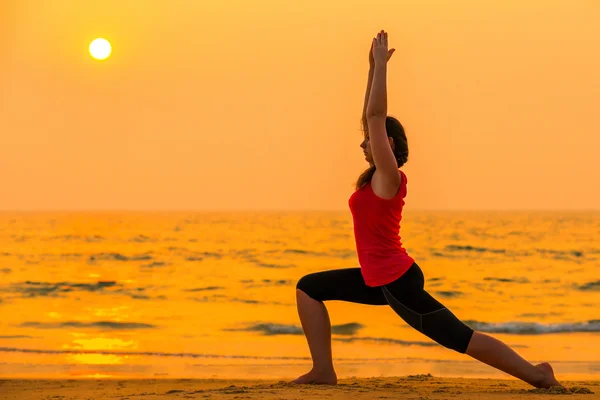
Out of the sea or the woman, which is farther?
the sea

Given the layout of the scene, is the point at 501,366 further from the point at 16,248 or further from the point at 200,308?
the point at 16,248

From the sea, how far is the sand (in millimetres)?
985

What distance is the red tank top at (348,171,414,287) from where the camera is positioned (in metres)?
4.93

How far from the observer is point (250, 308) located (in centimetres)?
1641

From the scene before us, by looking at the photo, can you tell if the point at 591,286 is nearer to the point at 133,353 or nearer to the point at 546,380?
the point at 133,353

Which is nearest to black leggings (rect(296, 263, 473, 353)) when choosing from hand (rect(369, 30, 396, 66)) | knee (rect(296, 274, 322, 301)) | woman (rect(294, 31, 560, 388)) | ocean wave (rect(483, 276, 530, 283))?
woman (rect(294, 31, 560, 388))

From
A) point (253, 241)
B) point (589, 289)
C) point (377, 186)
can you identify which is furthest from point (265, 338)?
point (253, 241)

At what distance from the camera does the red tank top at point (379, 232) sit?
16.2 ft

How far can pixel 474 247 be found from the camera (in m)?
34.3

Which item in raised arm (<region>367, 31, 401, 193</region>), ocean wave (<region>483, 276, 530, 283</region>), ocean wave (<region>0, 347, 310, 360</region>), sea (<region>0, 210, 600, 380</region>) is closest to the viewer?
raised arm (<region>367, 31, 401, 193</region>)

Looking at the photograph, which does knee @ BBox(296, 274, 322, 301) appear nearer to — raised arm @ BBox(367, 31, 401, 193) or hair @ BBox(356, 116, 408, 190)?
hair @ BBox(356, 116, 408, 190)

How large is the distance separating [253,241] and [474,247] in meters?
9.44

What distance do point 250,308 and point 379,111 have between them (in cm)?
1206

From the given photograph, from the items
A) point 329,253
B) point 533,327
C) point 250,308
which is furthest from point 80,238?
point 533,327
